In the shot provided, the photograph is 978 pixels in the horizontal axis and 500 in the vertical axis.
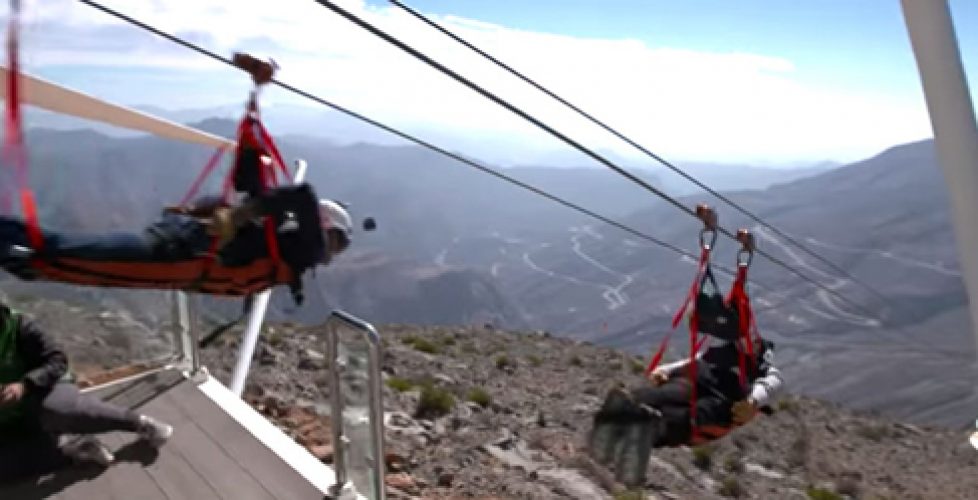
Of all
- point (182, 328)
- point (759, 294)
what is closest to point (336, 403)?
point (182, 328)

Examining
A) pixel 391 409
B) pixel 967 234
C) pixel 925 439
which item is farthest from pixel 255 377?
pixel 925 439

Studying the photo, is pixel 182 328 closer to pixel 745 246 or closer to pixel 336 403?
pixel 336 403

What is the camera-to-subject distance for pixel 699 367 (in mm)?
6406

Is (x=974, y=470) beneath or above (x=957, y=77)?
beneath

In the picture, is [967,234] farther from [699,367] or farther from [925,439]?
[925,439]

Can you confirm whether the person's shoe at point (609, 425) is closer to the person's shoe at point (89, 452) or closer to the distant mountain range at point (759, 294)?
the distant mountain range at point (759, 294)

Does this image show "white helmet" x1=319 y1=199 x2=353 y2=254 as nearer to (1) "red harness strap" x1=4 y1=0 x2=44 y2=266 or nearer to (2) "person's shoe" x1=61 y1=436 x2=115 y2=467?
(1) "red harness strap" x1=4 y1=0 x2=44 y2=266

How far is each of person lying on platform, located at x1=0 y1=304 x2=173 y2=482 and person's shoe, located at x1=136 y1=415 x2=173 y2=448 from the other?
0.13 feet

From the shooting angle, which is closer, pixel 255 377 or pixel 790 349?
pixel 255 377

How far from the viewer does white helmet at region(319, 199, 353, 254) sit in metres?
3.48

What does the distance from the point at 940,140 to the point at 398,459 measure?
701 cm

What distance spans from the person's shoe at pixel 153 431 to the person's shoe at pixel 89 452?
0.20 meters

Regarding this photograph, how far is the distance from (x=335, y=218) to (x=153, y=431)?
205 cm

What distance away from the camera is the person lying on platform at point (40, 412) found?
4.34 m
